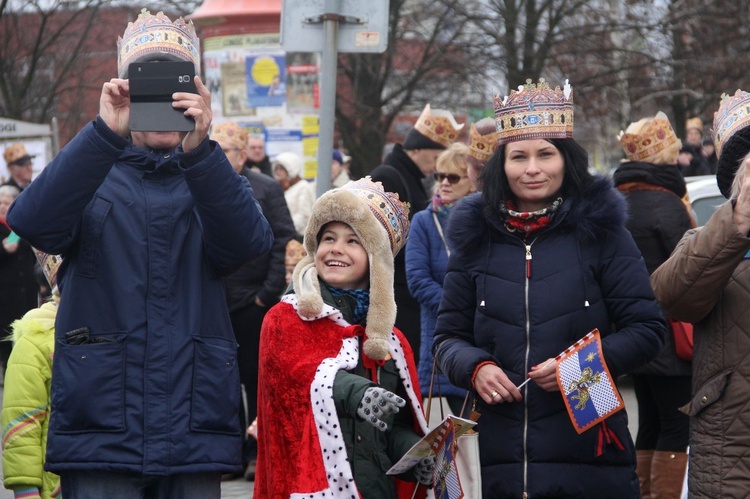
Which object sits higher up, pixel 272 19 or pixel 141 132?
pixel 272 19

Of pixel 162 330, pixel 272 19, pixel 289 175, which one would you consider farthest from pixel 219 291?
pixel 272 19

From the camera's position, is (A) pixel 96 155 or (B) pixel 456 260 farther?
(B) pixel 456 260

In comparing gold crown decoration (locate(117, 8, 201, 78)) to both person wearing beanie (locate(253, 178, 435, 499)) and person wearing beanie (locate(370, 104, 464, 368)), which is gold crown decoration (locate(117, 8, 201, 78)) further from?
person wearing beanie (locate(370, 104, 464, 368))

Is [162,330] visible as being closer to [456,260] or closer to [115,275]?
[115,275]

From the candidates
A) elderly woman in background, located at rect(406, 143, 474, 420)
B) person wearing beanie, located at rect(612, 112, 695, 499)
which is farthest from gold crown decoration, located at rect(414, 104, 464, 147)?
person wearing beanie, located at rect(612, 112, 695, 499)

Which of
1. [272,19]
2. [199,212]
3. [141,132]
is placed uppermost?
[272,19]

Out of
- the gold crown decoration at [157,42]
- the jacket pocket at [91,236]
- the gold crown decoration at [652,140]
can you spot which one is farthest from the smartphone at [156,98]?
the gold crown decoration at [652,140]

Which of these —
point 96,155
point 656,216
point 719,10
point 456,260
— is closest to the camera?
point 96,155

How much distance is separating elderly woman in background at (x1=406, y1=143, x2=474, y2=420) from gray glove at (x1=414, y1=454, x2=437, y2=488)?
229cm

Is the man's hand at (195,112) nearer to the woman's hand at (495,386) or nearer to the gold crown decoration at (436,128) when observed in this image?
the woman's hand at (495,386)

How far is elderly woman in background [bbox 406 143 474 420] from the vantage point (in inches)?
270

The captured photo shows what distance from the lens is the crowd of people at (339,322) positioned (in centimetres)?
401

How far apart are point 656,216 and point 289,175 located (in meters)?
7.38

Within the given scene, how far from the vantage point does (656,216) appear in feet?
23.4
